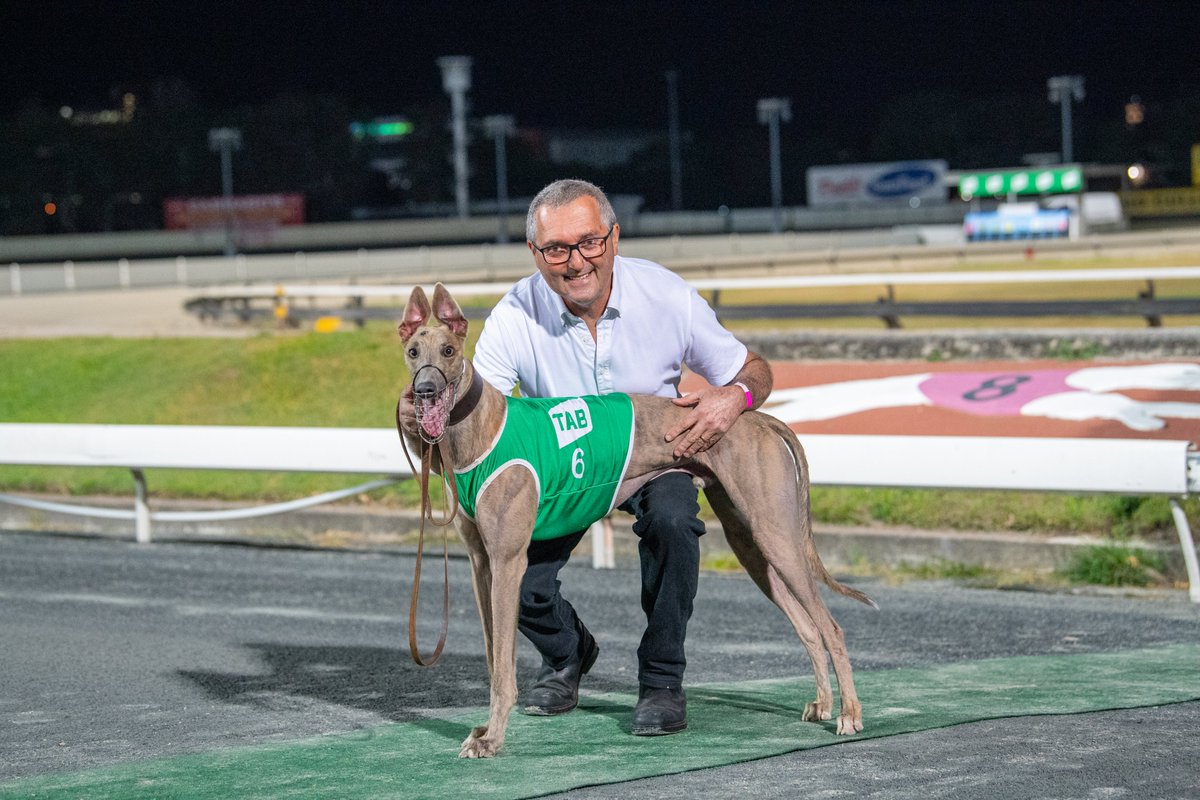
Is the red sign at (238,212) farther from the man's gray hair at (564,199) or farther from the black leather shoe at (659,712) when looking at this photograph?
the black leather shoe at (659,712)

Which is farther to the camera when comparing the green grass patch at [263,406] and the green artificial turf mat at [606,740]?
the green grass patch at [263,406]

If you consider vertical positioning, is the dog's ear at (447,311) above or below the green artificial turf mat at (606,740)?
above

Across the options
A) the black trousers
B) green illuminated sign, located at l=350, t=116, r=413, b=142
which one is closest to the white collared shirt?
the black trousers

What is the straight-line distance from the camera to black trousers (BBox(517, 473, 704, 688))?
17.1 ft

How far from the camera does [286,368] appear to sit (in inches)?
594

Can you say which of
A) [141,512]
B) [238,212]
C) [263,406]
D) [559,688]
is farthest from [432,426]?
[238,212]

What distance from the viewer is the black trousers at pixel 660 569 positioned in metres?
5.21

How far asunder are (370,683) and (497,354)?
1.67 m

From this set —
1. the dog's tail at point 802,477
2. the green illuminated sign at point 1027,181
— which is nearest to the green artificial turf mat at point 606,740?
the dog's tail at point 802,477

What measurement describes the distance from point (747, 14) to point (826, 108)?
14.1 meters

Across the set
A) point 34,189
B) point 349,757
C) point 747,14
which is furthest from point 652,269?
point 747,14

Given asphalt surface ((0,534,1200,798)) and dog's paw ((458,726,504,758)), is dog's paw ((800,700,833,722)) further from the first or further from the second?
dog's paw ((458,726,504,758))

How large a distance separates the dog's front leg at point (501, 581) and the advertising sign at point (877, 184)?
93775mm

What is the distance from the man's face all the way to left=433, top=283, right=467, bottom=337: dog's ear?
19.6 inches
